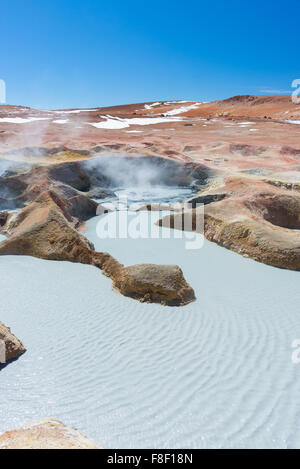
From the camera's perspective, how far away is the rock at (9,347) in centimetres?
339

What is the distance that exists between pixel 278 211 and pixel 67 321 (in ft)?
22.9

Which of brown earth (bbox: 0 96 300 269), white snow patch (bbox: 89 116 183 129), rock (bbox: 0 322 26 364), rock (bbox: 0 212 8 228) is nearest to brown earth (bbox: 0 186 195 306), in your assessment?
rock (bbox: 0 212 8 228)

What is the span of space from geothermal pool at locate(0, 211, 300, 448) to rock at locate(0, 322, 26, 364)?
10 centimetres

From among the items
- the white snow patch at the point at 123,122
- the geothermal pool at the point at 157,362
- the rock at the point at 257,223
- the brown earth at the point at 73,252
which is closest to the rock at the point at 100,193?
the brown earth at the point at 73,252

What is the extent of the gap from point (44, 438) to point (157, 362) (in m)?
1.58

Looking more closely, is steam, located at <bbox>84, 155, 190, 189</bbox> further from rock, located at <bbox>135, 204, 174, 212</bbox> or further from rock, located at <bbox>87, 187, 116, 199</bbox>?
rock, located at <bbox>135, 204, 174, 212</bbox>

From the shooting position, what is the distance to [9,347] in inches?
136

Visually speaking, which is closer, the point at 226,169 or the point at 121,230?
the point at 121,230

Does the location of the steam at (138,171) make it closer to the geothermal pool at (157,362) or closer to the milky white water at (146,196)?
the milky white water at (146,196)

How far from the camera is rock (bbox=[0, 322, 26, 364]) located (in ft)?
11.1
